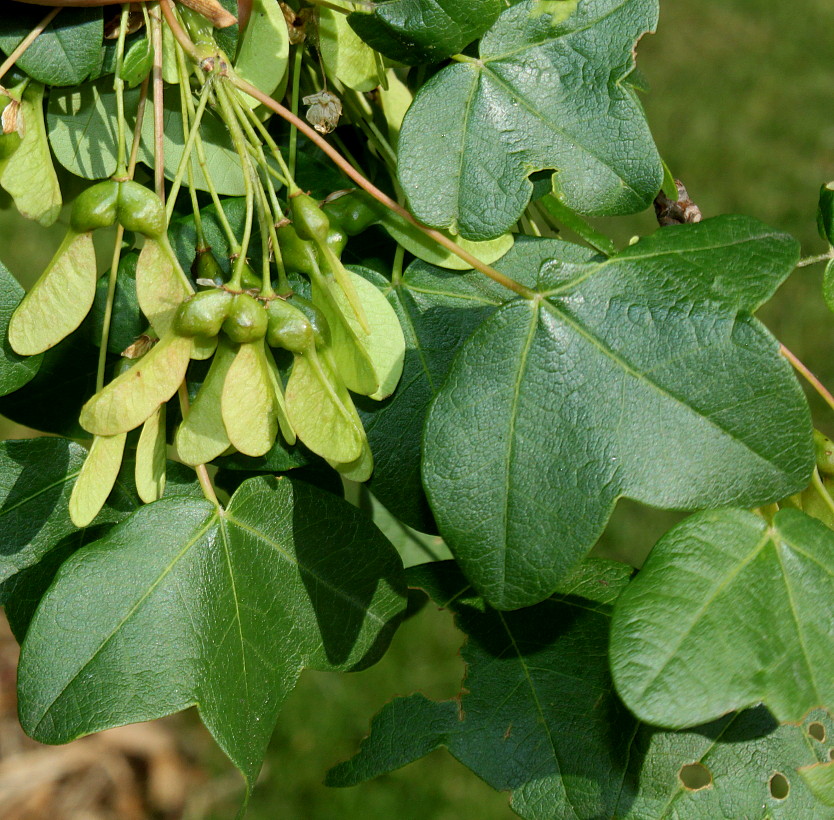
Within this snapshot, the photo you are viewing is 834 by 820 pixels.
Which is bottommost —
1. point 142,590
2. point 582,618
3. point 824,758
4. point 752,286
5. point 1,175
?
point 824,758

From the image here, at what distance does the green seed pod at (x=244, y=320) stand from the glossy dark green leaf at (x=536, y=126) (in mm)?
158

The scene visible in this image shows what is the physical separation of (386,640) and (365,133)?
1.50 ft

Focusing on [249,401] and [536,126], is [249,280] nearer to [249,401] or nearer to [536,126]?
[249,401]

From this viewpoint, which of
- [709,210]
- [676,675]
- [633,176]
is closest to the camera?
[676,675]

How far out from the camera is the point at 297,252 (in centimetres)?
64

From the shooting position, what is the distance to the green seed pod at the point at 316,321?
0.63m

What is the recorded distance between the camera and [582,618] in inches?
28.6

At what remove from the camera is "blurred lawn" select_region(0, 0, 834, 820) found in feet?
7.16

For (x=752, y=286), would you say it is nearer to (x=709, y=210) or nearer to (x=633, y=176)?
(x=633, y=176)

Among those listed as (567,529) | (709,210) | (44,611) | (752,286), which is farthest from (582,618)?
(709,210)

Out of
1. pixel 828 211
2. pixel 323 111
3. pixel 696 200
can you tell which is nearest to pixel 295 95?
pixel 323 111

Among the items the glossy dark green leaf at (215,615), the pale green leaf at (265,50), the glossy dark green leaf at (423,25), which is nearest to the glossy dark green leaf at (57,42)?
the pale green leaf at (265,50)

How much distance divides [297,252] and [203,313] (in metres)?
0.10

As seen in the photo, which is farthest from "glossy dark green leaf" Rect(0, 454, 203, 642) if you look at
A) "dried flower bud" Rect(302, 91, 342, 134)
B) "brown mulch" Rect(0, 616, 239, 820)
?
"brown mulch" Rect(0, 616, 239, 820)
